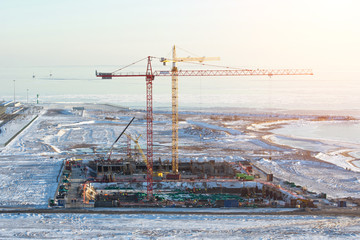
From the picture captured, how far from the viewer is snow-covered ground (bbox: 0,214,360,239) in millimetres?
25047

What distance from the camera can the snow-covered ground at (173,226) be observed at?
25047 millimetres

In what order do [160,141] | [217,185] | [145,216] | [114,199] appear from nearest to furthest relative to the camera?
[145,216], [114,199], [217,185], [160,141]

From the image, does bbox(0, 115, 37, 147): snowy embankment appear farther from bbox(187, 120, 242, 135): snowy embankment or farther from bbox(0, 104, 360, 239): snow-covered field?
bbox(187, 120, 242, 135): snowy embankment

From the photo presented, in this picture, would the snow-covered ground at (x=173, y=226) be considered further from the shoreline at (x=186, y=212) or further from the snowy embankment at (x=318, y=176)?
the snowy embankment at (x=318, y=176)

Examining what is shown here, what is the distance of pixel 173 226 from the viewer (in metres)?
26.4

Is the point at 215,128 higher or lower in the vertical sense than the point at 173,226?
higher

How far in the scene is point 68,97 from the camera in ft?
363

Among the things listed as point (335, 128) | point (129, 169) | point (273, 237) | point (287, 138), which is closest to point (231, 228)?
point (273, 237)

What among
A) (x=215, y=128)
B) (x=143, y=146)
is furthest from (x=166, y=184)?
(x=215, y=128)

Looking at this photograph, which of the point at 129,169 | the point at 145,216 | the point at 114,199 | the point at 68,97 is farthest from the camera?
the point at 68,97

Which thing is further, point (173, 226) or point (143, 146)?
point (143, 146)

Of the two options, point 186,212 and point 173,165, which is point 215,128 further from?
point 186,212

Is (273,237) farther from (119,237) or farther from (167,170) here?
(167,170)

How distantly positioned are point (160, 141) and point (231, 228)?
97.6ft
